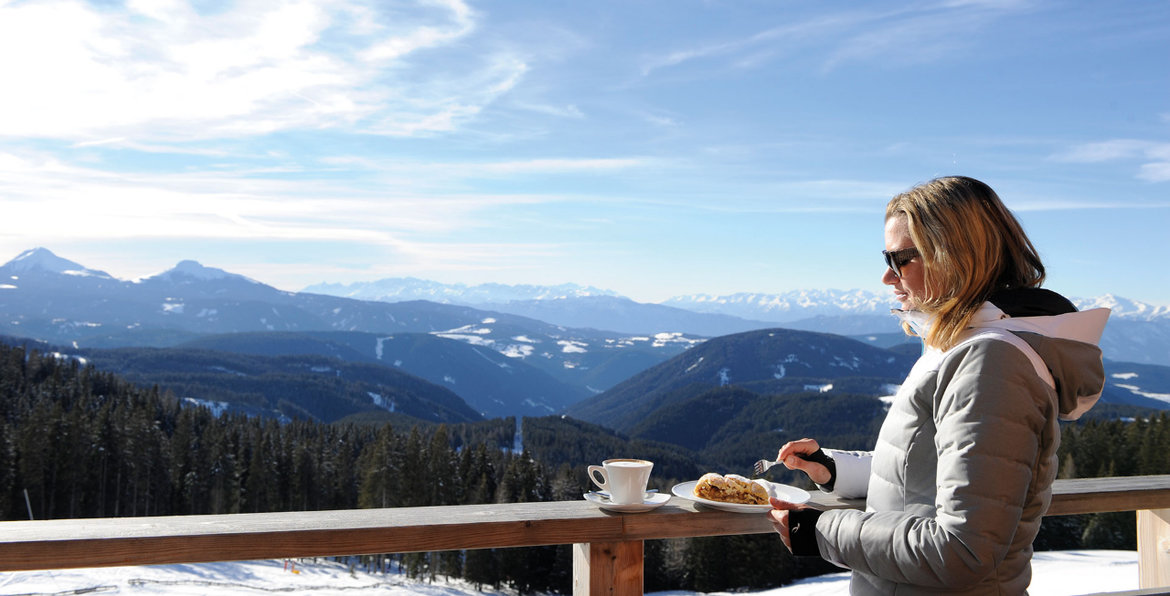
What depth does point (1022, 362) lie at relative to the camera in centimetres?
177

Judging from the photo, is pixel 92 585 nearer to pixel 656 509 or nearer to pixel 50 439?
pixel 50 439

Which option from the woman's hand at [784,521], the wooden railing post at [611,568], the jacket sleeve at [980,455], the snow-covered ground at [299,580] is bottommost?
the snow-covered ground at [299,580]

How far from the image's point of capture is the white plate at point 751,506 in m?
2.62

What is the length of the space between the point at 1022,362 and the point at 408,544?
1778mm

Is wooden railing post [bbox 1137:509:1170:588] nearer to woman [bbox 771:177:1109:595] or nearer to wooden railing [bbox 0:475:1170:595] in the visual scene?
wooden railing [bbox 0:475:1170:595]

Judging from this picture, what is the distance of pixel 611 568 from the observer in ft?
8.57

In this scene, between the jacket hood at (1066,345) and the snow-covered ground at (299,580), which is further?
the snow-covered ground at (299,580)

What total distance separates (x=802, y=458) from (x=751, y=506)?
310mm

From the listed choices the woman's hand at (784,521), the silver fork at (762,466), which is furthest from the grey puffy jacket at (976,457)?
the silver fork at (762,466)

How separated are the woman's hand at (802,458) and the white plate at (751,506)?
0.38 ft

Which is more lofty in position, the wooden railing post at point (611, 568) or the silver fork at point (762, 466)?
the silver fork at point (762, 466)

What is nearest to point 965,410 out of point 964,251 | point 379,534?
point 964,251

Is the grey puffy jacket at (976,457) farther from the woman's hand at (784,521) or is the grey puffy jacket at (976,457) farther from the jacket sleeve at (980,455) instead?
the woman's hand at (784,521)

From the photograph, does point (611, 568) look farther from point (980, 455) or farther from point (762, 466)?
point (980, 455)
